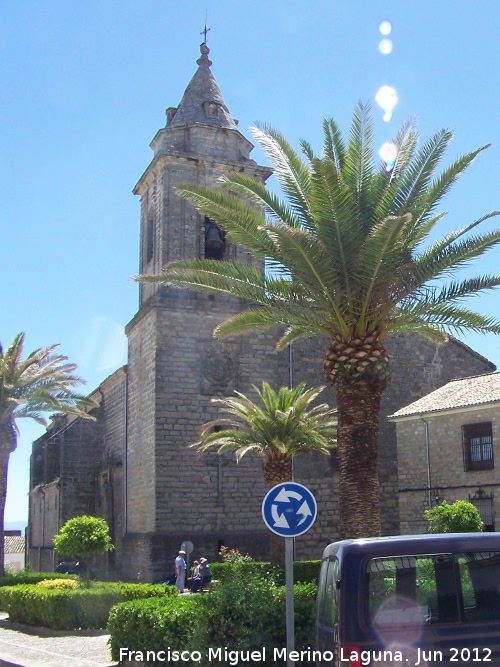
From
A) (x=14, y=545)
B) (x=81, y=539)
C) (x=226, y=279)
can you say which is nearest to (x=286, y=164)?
(x=226, y=279)

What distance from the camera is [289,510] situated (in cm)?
827

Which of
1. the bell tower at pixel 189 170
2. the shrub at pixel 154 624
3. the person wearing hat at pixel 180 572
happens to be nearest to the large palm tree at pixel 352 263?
the shrub at pixel 154 624

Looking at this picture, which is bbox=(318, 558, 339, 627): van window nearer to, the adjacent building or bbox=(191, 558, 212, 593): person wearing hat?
bbox=(191, 558, 212, 593): person wearing hat

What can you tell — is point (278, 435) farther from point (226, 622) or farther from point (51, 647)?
point (226, 622)

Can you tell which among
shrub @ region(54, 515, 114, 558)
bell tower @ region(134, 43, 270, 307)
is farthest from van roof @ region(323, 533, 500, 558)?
bell tower @ region(134, 43, 270, 307)

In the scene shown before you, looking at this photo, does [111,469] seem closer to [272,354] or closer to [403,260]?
[272,354]

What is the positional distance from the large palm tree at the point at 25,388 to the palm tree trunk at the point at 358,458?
53.1ft

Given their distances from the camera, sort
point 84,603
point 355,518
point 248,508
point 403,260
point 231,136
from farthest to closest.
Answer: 1. point 231,136
2. point 248,508
3. point 84,603
4. point 403,260
5. point 355,518

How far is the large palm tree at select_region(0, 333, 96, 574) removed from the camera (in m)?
27.0

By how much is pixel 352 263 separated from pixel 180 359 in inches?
555

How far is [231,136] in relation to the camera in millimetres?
28688

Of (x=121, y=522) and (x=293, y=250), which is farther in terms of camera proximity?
(x=121, y=522)

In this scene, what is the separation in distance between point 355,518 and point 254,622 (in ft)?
9.35

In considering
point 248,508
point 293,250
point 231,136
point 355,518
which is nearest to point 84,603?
point 355,518
